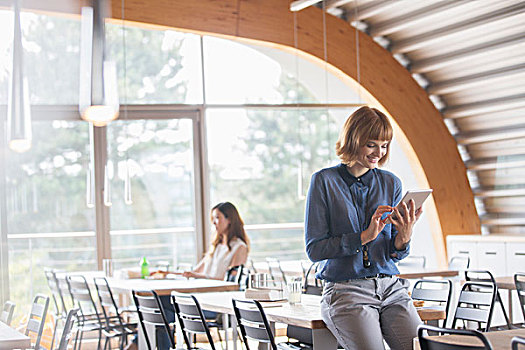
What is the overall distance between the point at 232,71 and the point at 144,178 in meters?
1.76

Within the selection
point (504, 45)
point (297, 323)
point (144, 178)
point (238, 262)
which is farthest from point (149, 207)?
point (297, 323)

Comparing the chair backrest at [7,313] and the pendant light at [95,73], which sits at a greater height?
the pendant light at [95,73]

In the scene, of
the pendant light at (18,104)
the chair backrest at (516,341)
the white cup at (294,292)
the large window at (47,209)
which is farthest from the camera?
the large window at (47,209)

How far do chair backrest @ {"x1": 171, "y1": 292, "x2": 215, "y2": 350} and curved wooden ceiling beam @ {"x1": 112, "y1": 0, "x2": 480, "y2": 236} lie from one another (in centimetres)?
445

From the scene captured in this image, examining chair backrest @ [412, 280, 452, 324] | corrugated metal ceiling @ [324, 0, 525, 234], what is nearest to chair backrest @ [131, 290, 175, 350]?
chair backrest @ [412, 280, 452, 324]

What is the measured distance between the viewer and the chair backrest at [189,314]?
477 cm

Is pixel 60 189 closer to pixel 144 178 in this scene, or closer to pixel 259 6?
pixel 144 178

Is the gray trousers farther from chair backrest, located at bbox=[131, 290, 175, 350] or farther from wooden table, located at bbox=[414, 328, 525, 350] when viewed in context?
chair backrest, located at bbox=[131, 290, 175, 350]

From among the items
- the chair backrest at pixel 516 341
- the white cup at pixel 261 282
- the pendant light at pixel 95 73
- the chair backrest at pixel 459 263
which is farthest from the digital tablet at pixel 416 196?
the chair backrest at pixel 459 263

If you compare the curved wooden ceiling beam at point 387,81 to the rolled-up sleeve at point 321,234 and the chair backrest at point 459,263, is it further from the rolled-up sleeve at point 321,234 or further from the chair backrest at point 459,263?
the rolled-up sleeve at point 321,234

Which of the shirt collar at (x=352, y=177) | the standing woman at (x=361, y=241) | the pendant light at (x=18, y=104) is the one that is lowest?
the standing woman at (x=361, y=241)

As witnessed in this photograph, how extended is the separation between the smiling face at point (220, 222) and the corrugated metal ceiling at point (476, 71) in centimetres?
282

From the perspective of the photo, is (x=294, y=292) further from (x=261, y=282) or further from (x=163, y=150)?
(x=163, y=150)

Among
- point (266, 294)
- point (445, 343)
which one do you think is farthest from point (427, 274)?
point (445, 343)
